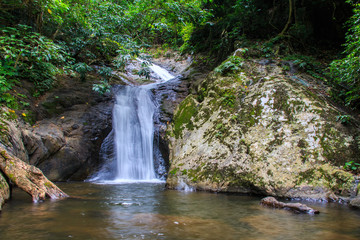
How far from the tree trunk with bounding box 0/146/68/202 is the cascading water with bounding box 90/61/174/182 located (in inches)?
159

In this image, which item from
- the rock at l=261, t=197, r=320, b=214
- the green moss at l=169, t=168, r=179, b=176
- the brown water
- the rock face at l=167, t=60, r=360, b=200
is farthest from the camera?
the green moss at l=169, t=168, r=179, b=176

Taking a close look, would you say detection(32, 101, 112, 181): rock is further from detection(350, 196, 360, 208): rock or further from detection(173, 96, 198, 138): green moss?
detection(350, 196, 360, 208): rock

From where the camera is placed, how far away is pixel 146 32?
11.1 metres

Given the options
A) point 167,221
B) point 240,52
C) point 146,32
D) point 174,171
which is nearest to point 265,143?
point 174,171

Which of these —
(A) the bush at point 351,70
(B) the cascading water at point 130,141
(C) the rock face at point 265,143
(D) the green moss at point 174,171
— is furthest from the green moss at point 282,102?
(B) the cascading water at point 130,141

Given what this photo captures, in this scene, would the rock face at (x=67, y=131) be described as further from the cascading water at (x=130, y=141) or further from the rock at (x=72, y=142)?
the cascading water at (x=130, y=141)

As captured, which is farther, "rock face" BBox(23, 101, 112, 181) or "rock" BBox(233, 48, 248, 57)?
"rock" BBox(233, 48, 248, 57)

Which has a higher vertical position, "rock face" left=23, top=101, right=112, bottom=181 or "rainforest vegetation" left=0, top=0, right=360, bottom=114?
"rainforest vegetation" left=0, top=0, right=360, bottom=114

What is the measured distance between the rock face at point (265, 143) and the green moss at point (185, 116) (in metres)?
0.04

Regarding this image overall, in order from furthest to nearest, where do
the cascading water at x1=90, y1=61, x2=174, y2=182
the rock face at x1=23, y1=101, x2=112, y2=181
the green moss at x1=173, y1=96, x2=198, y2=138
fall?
the cascading water at x1=90, y1=61, x2=174, y2=182, the green moss at x1=173, y1=96, x2=198, y2=138, the rock face at x1=23, y1=101, x2=112, y2=181

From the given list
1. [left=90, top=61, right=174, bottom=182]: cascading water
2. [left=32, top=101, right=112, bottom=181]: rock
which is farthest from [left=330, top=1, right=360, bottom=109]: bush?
[left=32, top=101, right=112, bottom=181]: rock

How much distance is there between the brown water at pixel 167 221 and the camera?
104 inches

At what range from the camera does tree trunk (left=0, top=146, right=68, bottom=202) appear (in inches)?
154

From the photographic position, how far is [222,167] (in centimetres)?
574
